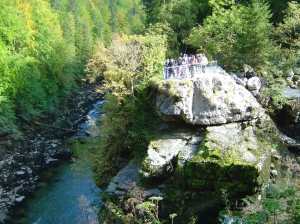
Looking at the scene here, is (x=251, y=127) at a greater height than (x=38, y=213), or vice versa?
(x=251, y=127)

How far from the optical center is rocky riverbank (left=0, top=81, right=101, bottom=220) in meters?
22.2

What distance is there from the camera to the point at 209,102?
47.3 ft

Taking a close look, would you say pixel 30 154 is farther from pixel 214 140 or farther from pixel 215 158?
pixel 215 158

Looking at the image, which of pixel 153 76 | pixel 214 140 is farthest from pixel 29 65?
pixel 214 140

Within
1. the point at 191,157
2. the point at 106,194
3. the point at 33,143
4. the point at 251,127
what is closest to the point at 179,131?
the point at 191,157

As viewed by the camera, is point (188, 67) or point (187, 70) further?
point (188, 67)

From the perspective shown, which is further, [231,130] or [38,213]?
[38,213]

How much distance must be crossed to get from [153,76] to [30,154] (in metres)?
15.6

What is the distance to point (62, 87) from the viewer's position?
40.4 meters

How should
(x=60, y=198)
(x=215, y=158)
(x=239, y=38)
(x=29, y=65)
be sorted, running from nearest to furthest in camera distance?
(x=215, y=158)
(x=239, y=38)
(x=60, y=198)
(x=29, y=65)

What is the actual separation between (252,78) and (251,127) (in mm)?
3904

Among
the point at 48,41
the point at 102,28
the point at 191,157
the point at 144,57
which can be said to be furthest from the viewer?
the point at 102,28

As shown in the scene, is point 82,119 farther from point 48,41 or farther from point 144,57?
point 144,57

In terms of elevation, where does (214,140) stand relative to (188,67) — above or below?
below
